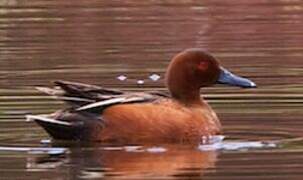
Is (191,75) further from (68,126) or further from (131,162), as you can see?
(131,162)

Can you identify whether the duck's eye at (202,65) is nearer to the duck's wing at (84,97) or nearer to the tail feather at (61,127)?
the duck's wing at (84,97)

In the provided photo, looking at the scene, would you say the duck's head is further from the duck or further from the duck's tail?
the duck's tail

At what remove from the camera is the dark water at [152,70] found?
1060cm

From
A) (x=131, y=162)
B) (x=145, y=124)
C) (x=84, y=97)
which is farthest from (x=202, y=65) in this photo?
(x=131, y=162)

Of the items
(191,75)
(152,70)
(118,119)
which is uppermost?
(191,75)

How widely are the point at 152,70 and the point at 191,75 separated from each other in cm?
348

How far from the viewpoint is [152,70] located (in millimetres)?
15812

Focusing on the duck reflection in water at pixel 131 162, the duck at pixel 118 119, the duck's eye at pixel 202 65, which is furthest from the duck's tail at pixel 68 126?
the duck's eye at pixel 202 65

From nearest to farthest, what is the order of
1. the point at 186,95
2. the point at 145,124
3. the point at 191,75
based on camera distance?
the point at 145,124 → the point at 186,95 → the point at 191,75

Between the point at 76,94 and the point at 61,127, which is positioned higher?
the point at 76,94

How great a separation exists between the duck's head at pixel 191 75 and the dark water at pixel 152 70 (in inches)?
14.3

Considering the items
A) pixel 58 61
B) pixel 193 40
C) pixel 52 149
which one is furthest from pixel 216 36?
pixel 52 149

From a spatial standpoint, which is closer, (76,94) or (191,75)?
(76,94)

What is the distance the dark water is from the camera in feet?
34.8
